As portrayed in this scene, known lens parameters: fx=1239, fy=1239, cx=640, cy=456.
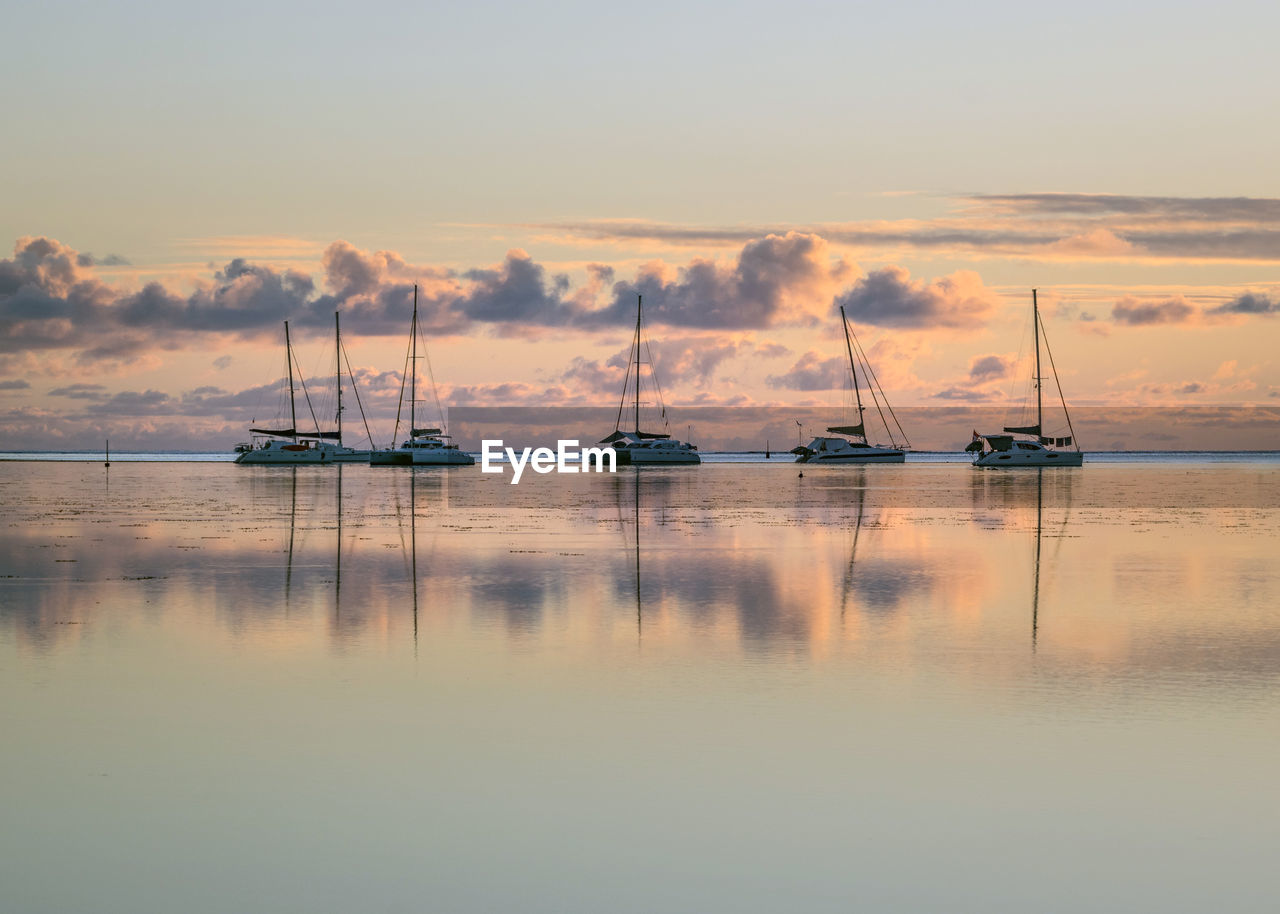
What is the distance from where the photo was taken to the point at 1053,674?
14586mm

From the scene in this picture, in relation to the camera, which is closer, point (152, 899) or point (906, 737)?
point (152, 899)

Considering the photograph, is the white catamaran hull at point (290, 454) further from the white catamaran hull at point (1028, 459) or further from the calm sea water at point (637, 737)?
the calm sea water at point (637, 737)

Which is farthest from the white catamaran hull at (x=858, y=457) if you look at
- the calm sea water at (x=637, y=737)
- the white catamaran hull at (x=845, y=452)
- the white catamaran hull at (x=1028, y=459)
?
the calm sea water at (x=637, y=737)

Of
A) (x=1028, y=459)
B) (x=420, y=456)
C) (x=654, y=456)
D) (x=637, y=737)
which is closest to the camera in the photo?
(x=637, y=737)

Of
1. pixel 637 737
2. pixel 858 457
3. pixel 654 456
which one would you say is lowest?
pixel 858 457

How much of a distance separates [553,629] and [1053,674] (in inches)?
276

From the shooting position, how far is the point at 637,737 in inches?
455

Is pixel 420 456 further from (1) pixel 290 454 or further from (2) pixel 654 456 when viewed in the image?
(2) pixel 654 456

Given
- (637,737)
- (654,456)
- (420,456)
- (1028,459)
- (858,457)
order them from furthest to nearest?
(858,457) < (654,456) < (420,456) < (1028,459) < (637,737)

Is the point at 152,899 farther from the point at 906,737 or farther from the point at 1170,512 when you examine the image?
the point at 1170,512

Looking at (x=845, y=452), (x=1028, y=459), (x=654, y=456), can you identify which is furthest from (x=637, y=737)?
(x=845, y=452)

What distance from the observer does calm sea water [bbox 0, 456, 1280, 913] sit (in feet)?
26.6

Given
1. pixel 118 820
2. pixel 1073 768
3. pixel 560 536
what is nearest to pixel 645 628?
pixel 1073 768

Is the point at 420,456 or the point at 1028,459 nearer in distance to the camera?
the point at 1028,459
